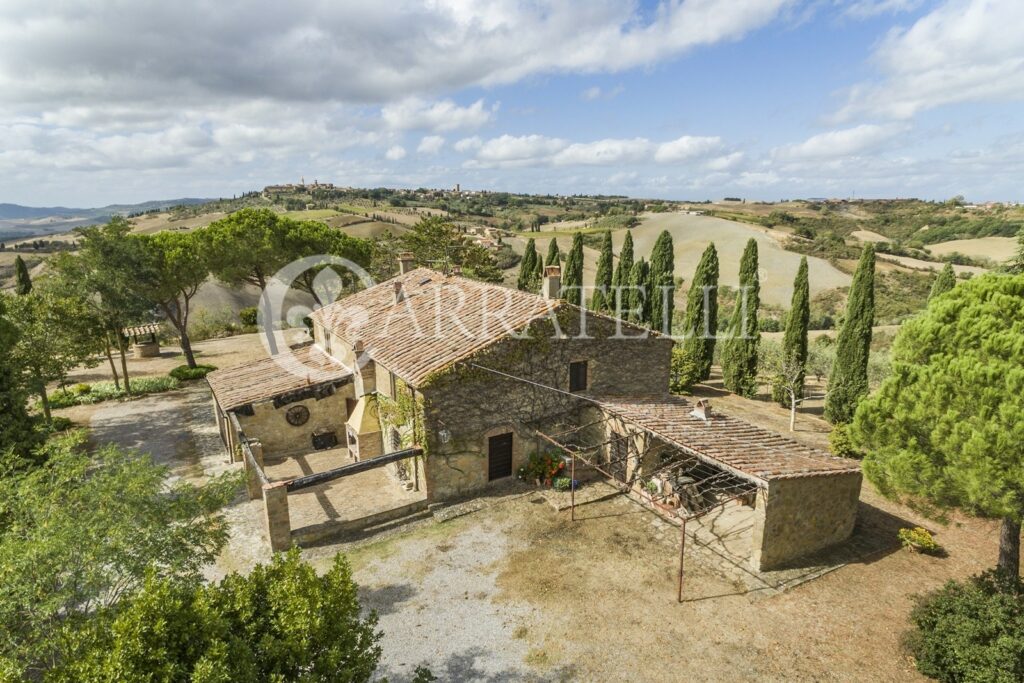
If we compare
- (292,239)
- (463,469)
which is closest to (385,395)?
(463,469)

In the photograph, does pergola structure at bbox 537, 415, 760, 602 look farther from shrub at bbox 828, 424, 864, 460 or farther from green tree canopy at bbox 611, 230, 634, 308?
green tree canopy at bbox 611, 230, 634, 308

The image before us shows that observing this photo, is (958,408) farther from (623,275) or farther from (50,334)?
(623,275)

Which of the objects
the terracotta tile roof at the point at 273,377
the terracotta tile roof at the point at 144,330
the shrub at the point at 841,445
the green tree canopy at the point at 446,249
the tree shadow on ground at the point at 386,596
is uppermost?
the green tree canopy at the point at 446,249

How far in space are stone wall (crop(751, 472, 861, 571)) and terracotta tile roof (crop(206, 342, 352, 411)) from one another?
51.2ft

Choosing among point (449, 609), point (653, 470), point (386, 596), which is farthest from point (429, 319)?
point (449, 609)

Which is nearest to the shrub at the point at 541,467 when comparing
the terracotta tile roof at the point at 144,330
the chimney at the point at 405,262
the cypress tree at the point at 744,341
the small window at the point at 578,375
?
the small window at the point at 578,375

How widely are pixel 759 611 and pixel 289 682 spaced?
34.9ft

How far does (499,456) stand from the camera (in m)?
18.3

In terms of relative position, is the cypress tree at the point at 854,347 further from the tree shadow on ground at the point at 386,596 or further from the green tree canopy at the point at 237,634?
the green tree canopy at the point at 237,634

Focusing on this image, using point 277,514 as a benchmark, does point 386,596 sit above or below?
below

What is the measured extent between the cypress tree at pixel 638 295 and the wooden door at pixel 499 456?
23.1 metres

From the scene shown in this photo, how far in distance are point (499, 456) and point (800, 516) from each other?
9.11 meters

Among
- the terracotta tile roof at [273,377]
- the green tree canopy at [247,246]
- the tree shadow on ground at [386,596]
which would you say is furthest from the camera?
the green tree canopy at [247,246]

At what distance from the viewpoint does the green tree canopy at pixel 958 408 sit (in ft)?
30.8
